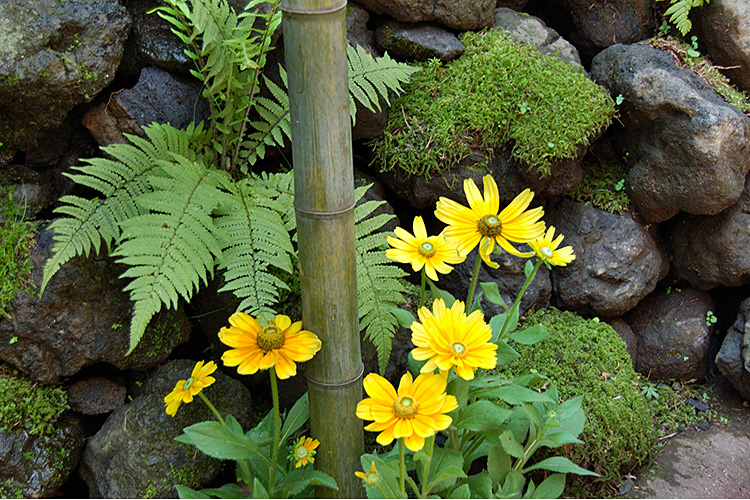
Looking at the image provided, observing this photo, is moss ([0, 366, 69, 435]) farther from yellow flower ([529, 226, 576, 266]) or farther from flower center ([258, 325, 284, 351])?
yellow flower ([529, 226, 576, 266])

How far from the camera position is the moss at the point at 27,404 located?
87.8 inches

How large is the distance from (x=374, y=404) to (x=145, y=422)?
128cm

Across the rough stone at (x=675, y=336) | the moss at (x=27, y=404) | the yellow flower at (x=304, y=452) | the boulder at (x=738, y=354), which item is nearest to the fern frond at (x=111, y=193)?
the moss at (x=27, y=404)

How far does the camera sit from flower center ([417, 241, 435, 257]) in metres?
1.76

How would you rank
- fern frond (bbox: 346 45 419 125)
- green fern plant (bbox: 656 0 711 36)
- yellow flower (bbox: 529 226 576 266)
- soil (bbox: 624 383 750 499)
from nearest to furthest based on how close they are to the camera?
yellow flower (bbox: 529 226 576 266) < fern frond (bbox: 346 45 419 125) < soil (bbox: 624 383 750 499) < green fern plant (bbox: 656 0 711 36)

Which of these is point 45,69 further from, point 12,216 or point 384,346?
point 384,346

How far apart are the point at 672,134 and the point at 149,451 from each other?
3.01m

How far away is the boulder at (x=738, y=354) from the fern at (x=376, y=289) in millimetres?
2212

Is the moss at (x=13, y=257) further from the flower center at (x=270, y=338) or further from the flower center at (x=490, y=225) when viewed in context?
the flower center at (x=490, y=225)

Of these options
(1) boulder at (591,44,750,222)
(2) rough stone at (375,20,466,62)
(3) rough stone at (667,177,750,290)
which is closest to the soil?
(3) rough stone at (667,177,750,290)

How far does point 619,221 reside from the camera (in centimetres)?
339

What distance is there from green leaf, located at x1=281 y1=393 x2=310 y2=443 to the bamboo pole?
0.10 metres

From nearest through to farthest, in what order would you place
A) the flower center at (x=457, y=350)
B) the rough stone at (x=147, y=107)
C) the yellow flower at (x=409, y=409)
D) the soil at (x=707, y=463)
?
the yellow flower at (x=409, y=409) → the flower center at (x=457, y=350) → the rough stone at (x=147, y=107) → the soil at (x=707, y=463)

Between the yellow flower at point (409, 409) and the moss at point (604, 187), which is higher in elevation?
the moss at point (604, 187)
